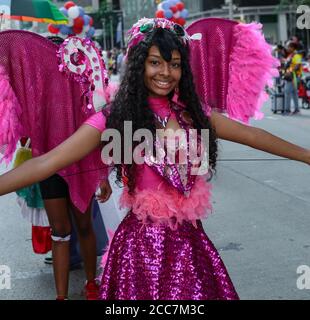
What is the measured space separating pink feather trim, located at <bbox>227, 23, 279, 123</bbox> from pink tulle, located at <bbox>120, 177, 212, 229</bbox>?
81cm

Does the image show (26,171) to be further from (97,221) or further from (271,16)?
(271,16)

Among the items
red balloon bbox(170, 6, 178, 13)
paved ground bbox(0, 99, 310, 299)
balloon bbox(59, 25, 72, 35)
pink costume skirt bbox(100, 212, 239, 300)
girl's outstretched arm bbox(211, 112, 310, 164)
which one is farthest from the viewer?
red balloon bbox(170, 6, 178, 13)

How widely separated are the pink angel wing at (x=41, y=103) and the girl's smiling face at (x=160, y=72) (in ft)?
2.64

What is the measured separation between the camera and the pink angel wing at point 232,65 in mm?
3221

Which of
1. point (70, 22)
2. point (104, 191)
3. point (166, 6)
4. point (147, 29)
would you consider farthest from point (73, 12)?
point (147, 29)

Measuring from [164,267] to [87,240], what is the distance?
60.2 inches

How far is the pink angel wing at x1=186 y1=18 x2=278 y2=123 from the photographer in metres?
3.22

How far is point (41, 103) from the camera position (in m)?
3.27

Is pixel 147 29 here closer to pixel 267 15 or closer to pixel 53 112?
pixel 53 112

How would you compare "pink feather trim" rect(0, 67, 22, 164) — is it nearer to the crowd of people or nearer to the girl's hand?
the girl's hand

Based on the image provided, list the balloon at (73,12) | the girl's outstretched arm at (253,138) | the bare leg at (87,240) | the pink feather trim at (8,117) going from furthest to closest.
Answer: the balloon at (73,12)
the bare leg at (87,240)
the pink feather trim at (8,117)
the girl's outstretched arm at (253,138)

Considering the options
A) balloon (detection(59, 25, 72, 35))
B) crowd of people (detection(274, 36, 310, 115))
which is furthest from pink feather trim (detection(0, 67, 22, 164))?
crowd of people (detection(274, 36, 310, 115))

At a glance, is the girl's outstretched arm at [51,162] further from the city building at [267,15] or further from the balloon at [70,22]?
the city building at [267,15]

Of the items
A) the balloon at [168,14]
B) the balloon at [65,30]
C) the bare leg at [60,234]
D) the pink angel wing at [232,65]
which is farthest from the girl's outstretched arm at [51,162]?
the balloon at [168,14]
